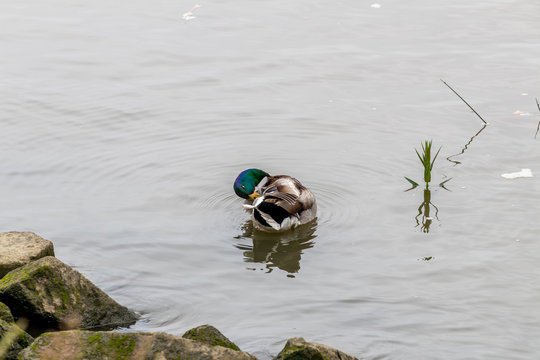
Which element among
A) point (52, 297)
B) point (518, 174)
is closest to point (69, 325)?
point (52, 297)

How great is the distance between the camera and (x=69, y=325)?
5.99m

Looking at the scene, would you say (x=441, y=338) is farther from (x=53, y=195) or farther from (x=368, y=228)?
(x=53, y=195)

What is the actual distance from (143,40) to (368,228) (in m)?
7.30

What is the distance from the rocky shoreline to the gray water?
633 mm

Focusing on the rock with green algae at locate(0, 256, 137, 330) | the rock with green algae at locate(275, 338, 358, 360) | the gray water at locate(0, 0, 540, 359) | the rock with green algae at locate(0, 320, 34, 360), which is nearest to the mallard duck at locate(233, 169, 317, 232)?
the gray water at locate(0, 0, 540, 359)

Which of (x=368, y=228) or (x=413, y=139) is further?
(x=413, y=139)

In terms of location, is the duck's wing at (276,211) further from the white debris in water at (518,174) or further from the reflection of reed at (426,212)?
the white debris in water at (518,174)

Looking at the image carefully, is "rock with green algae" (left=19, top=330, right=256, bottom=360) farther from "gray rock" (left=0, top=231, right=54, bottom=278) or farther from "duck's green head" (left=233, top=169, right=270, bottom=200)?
"duck's green head" (left=233, top=169, right=270, bottom=200)

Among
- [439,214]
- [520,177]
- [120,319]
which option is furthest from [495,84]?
[120,319]

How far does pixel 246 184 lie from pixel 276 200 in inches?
21.1

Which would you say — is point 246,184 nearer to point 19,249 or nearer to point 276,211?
point 276,211

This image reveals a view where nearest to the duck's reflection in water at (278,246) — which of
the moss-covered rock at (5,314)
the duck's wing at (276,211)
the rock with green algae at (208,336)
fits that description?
the duck's wing at (276,211)

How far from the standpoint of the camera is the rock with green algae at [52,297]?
19.2 ft

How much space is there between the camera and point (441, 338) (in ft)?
20.1
